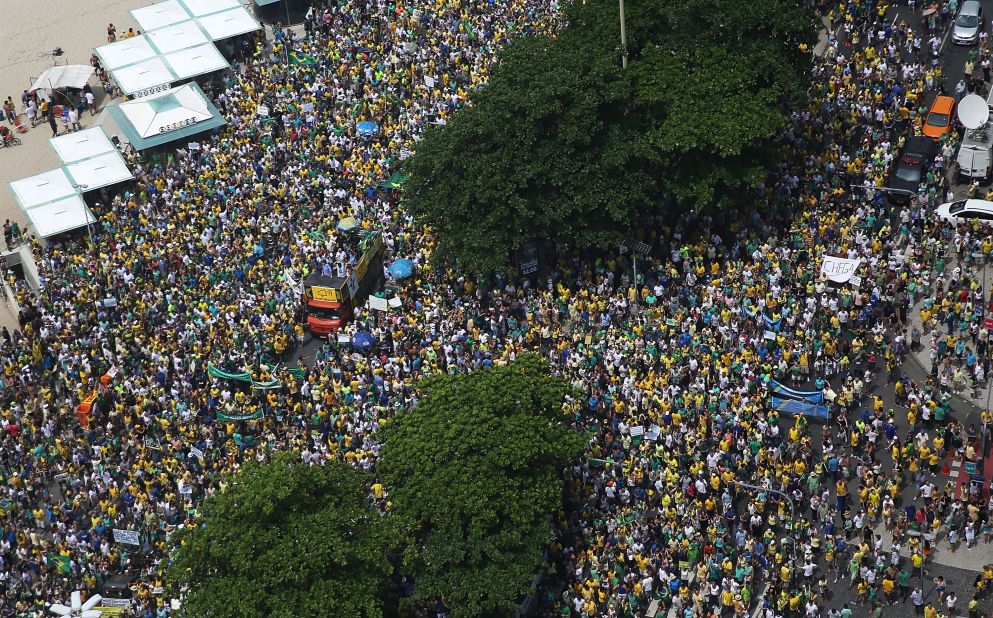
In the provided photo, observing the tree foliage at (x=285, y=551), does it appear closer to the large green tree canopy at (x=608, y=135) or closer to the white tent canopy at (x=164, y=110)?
the large green tree canopy at (x=608, y=135)

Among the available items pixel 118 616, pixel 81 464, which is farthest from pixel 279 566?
pixel 81 464

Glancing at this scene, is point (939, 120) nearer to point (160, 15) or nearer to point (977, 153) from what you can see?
point (977, 153)

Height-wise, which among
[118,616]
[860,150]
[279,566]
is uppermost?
[860,150]

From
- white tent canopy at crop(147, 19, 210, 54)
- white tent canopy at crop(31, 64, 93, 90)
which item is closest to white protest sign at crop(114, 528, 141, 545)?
white tent canopy at crop(147, 19, 210, 54)

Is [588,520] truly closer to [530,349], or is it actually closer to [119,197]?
[530,349]

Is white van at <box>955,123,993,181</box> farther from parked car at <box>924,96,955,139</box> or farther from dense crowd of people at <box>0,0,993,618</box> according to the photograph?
parked car at <box>924,96,955,139</box>

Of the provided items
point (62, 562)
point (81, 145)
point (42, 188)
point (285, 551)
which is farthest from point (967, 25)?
point (62, 562)

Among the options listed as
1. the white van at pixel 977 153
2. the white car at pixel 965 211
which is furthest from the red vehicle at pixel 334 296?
the white van at pixel 977 153
